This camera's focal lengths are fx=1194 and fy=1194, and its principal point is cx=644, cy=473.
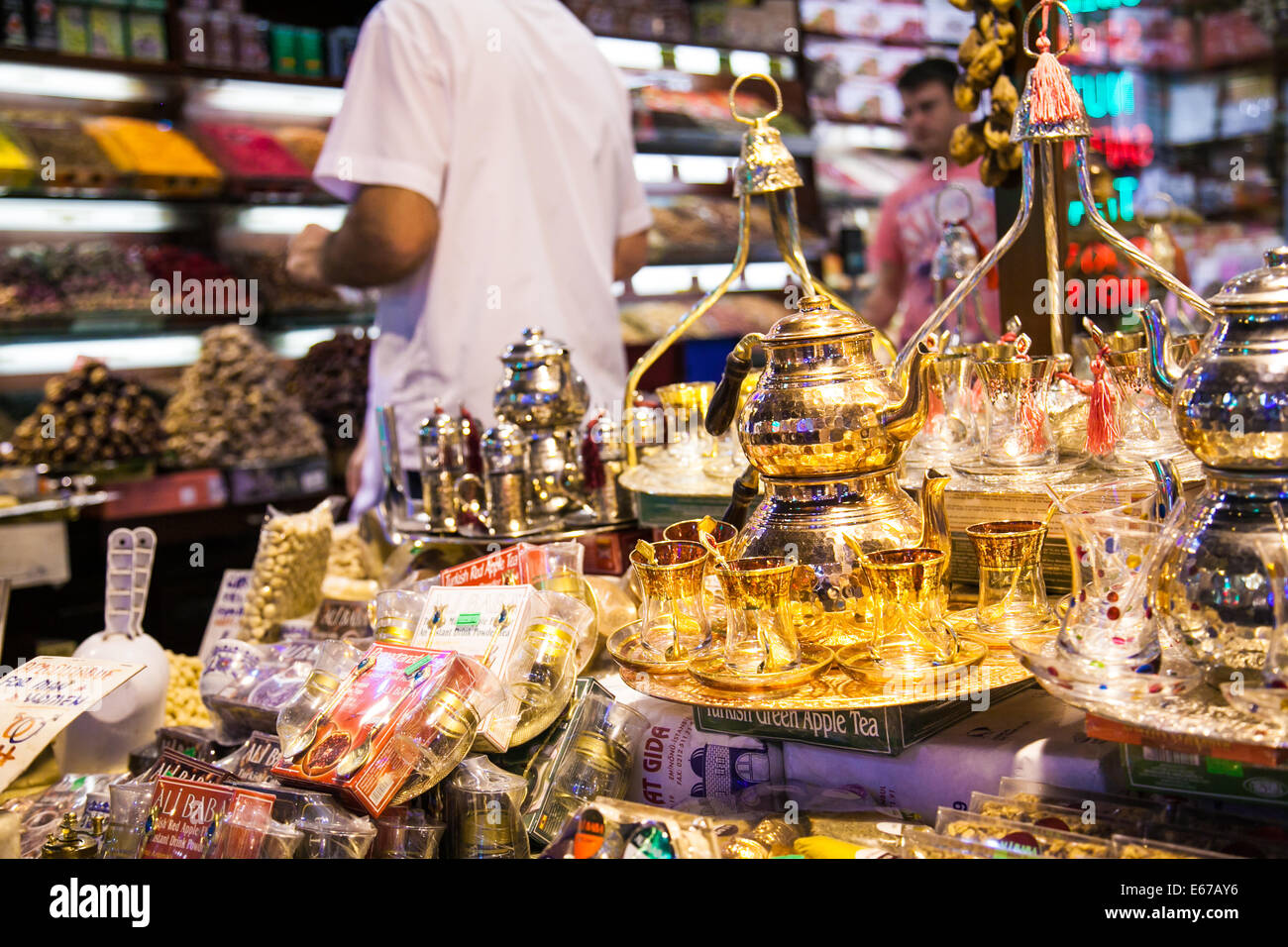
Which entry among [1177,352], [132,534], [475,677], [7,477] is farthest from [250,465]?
[1177,352]

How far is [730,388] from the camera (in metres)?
1.42

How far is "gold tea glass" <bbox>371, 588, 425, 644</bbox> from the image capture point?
1394 mm

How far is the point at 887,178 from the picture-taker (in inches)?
245

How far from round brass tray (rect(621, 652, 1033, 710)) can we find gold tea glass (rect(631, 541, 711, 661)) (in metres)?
0.07

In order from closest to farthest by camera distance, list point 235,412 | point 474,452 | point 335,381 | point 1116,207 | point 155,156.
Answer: point 474,452 → point 1116,207 → point 335,381 → point 235,412 → point 155,156

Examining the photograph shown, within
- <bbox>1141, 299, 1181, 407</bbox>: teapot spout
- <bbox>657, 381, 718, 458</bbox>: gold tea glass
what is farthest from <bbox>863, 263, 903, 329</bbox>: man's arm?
<bbox>1141, 299, 1181, 407</bbox>: teapot spout

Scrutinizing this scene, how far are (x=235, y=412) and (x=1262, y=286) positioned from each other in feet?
11.7

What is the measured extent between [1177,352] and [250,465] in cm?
328

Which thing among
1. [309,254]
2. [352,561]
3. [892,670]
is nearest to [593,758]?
[892,670]

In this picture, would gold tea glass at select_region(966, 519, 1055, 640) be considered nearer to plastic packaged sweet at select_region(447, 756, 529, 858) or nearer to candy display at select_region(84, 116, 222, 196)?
plastic packaged sweet at select_region(447, 756, 529, 858)

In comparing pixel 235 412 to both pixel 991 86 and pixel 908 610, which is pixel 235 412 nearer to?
pixel 991 86

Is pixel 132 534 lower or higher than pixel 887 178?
lower

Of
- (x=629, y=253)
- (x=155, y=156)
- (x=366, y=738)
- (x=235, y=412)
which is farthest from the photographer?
(x=155, y=156)

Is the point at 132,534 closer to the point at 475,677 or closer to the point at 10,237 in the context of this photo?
the point at 475,677
